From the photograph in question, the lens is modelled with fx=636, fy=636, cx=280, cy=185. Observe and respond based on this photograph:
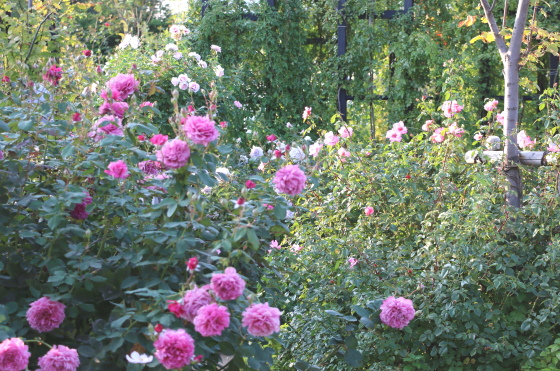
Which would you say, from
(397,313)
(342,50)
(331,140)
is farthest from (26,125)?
(342,50)

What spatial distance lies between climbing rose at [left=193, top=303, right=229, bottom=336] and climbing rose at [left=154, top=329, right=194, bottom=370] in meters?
0.04

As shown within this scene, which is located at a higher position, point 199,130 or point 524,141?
point 199,130

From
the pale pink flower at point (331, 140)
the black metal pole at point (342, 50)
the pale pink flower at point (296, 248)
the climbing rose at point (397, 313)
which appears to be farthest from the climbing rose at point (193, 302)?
the black metal pole at point (342, 50)

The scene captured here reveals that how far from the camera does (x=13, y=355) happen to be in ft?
4.34

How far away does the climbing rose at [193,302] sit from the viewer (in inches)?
55.4

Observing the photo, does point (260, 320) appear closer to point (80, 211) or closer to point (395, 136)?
point (80, 211)

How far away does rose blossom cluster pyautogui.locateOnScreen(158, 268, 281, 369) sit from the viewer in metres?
1.32

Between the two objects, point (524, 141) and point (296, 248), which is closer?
point (296, 248)

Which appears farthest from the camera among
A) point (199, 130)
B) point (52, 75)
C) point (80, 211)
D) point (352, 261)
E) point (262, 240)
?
point (352, 261)

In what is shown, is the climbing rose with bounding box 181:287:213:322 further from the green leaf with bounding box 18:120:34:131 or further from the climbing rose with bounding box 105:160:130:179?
the green leaf with bounding box 18:120:34:131

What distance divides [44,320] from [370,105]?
557cm

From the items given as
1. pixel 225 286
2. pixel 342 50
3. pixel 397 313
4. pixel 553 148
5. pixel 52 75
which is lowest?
pixel 397 313

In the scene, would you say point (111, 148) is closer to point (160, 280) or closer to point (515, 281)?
point (160, 280)

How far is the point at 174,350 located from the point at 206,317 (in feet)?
0.31
